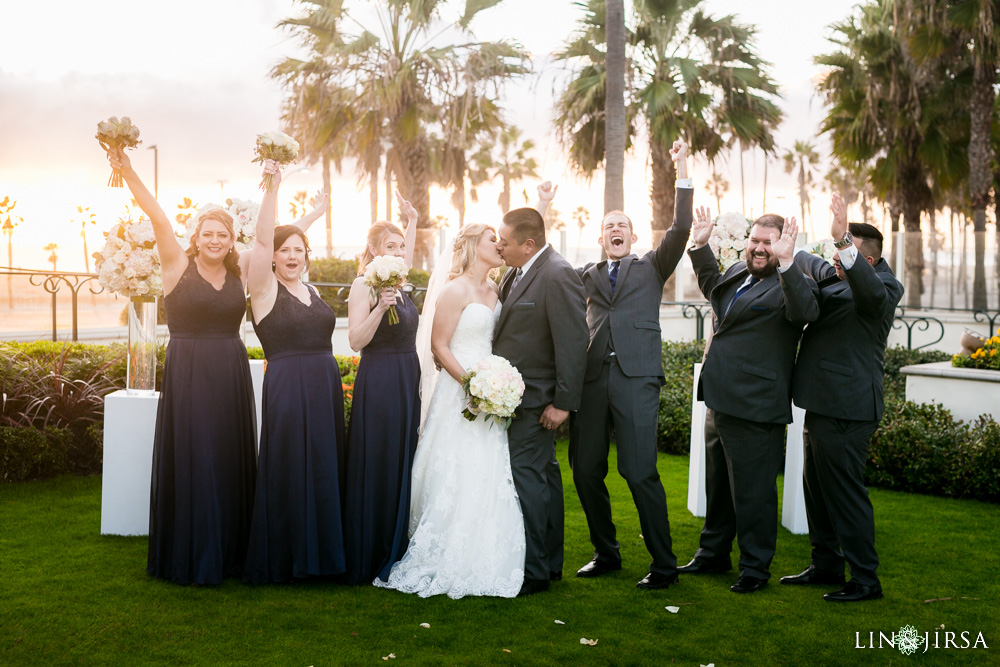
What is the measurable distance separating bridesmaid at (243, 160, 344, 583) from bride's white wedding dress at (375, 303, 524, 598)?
Answer: 1.43 ft

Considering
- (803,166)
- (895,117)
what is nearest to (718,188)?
(803,166)

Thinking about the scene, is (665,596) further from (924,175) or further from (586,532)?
(924,175)

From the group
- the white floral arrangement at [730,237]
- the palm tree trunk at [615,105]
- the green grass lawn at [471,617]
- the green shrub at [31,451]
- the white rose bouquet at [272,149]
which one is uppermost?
the palm tree trunk at [615,105]

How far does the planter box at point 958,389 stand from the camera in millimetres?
7449

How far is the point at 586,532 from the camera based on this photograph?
18.8 feet

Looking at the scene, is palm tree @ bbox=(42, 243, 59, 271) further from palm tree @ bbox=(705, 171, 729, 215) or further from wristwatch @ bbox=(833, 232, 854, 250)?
palm tree @ bbox=(705, 171, 729, 215)

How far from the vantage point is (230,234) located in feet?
15.0

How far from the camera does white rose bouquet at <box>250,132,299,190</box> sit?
433cm

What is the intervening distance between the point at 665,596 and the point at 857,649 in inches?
40.0

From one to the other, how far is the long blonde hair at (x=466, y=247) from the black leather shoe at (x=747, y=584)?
231 centimetres

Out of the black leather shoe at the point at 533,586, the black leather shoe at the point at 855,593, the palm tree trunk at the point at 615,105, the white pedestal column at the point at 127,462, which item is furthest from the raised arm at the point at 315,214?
the palm tree trunk at the point at 615,105

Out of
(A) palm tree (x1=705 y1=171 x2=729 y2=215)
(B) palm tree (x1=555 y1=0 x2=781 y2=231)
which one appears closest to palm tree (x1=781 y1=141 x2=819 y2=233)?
(A) palm tree (x1=705 y1=171 x2=729 y2=215)

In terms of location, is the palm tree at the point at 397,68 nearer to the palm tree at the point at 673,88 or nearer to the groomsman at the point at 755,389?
the palm tree at the point at 673,88

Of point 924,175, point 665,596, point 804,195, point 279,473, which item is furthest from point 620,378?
point 804,195
